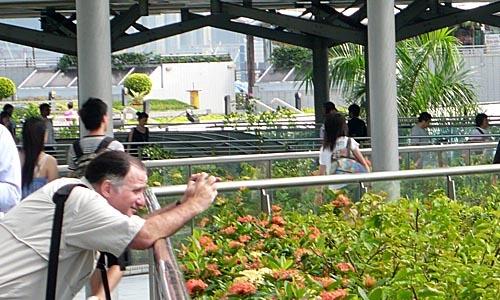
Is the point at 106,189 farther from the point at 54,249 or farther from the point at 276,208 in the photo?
the point at 276,208

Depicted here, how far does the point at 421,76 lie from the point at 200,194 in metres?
35.3

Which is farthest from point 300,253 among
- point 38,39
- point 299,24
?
point 38,39

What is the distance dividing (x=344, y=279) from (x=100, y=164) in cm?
130

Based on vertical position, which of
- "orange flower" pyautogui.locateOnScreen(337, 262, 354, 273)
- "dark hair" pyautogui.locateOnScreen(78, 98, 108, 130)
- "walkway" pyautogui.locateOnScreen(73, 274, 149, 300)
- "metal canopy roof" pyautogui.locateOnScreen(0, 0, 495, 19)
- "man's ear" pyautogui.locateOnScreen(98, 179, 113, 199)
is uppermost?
"metal canopy roof" pyautogui.locateOnScreen(0, 0, 495, 19)

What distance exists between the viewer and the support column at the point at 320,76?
31.7m

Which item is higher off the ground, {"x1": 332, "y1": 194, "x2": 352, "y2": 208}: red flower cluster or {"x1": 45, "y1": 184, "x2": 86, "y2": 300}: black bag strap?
{"x1": 45, "y1": 184, "x2": 86, "y2": 300}: black bag strap

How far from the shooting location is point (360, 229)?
7539mm

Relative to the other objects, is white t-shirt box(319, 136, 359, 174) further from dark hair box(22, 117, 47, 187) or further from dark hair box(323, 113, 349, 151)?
dark hair box(22, 117, 47, 187)

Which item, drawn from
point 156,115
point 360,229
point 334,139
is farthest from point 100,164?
point 156,115

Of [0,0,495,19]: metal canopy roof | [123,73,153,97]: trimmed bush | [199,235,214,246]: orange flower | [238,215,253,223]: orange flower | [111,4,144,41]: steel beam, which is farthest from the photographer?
[123,73,153,97]: trimmed bush

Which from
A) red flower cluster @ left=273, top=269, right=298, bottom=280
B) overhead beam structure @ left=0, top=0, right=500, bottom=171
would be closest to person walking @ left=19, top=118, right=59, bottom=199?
red flower cluster @ left=273, top=269, right=298, bottom=280

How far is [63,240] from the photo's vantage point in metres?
4.86

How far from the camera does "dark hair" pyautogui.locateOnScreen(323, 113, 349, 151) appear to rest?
38.9ft

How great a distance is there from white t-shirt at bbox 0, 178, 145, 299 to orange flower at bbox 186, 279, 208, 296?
100cm
